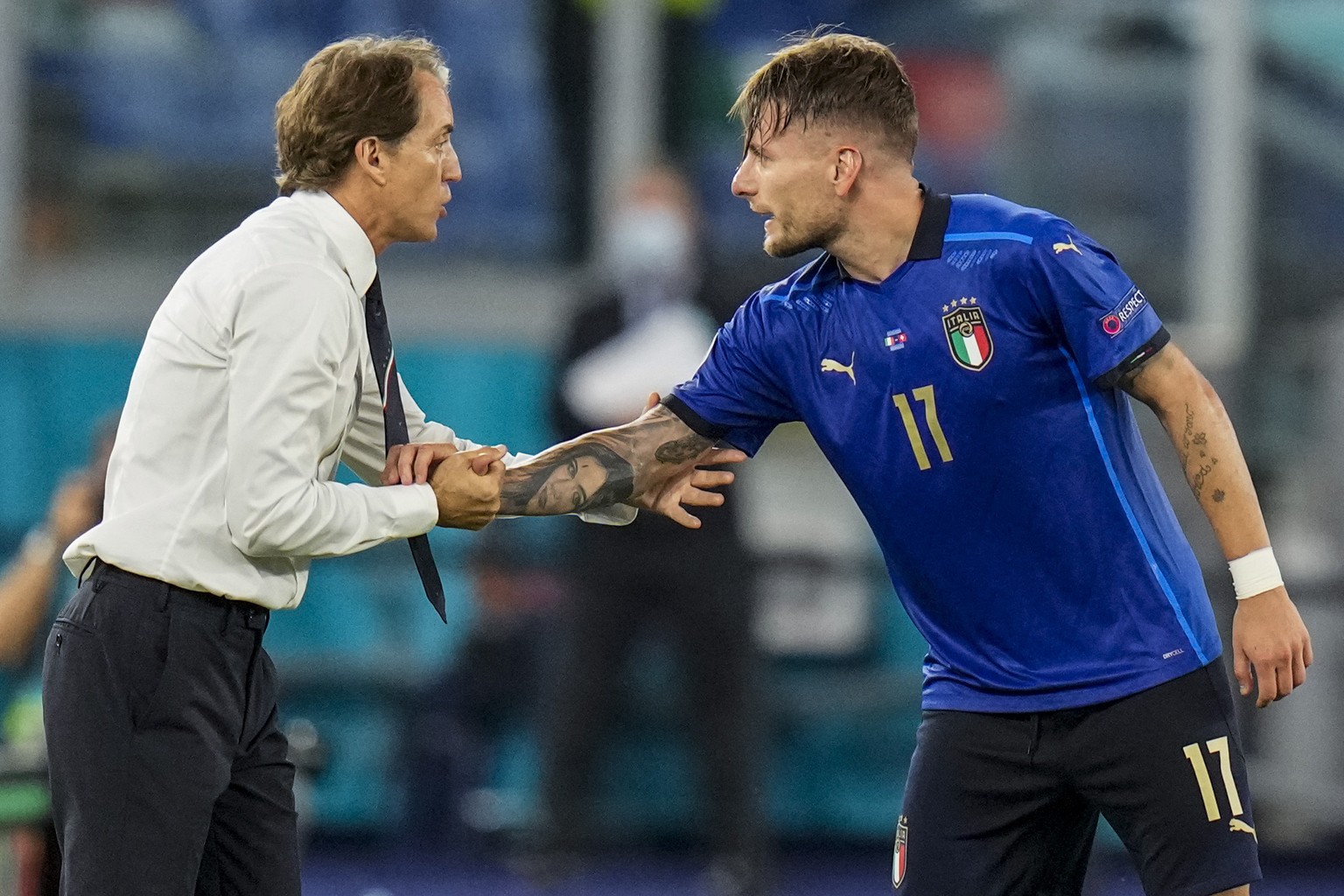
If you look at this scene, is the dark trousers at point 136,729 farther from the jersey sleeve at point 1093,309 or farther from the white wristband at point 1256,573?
the white wristband at point 1256,573

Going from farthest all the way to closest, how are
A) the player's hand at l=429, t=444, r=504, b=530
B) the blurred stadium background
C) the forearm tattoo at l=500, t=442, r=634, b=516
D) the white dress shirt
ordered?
the blurred stadium background < the forearm tattoo at l=500, t=442, r=634, b=516 < the player's hand at l=429, t=444, r=504, b=530 < the white dress shirt

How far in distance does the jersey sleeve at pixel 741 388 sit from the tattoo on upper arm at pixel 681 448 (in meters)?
0.03

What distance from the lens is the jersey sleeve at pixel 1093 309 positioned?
11.4ft

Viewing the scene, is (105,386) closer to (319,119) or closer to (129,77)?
(129,77)

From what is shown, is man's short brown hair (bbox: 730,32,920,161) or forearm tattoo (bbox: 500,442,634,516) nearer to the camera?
man's short brown hair (bbox: 730,32,920,161)

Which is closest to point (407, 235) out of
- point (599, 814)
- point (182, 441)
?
point (182, 441)

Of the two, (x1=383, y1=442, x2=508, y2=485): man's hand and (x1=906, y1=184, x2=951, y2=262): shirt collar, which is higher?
(x1=906, y1=184, x2=951, y2=262): shirt collar

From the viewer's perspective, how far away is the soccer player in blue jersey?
3484mm

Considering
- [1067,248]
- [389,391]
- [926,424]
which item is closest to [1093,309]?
[1067,248]

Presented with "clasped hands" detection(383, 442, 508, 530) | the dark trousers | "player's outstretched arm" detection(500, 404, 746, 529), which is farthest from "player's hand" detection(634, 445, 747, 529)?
the dark trousers

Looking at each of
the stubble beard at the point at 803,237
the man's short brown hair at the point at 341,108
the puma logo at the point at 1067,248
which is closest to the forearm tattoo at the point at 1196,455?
the puma logo at the point at 1067,248

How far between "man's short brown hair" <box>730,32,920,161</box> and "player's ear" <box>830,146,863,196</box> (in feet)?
0.19

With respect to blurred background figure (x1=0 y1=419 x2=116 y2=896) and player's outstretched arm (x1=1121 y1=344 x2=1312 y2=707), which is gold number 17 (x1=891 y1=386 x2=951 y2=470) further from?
blurred background figure (x1=0 y1=419 x2=116 y2=896)

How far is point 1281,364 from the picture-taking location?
27.2 ft
